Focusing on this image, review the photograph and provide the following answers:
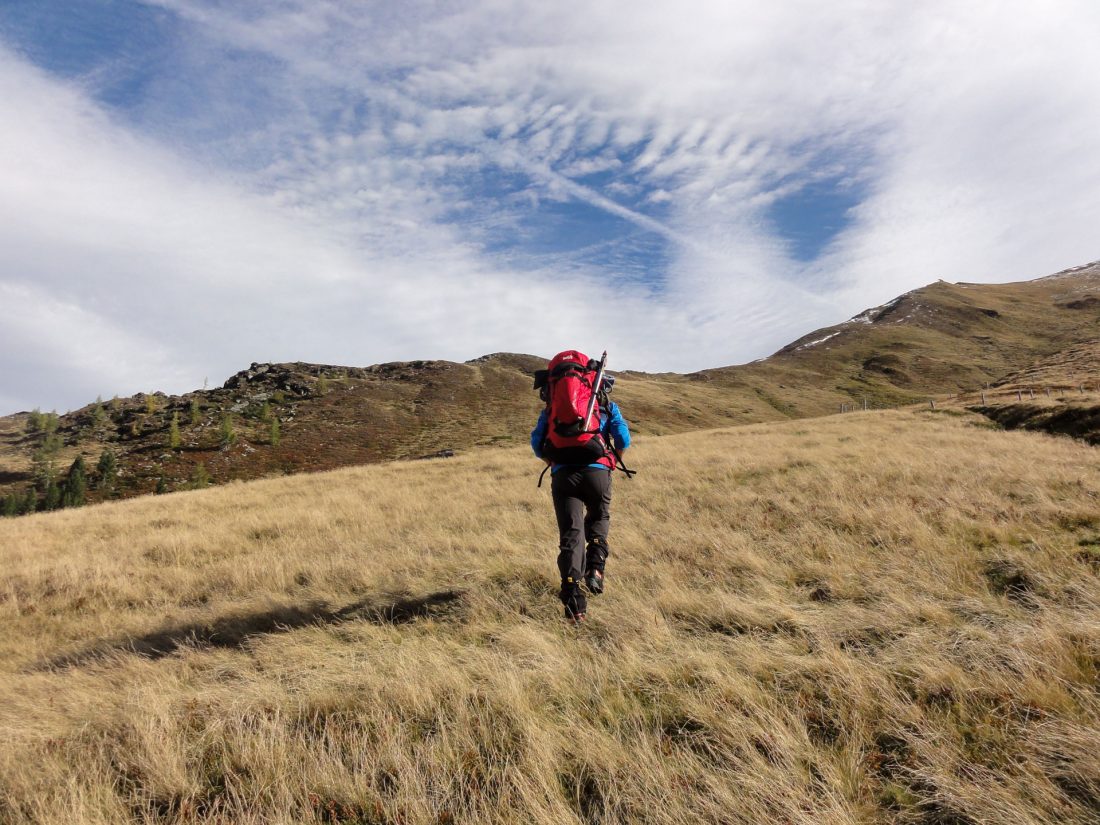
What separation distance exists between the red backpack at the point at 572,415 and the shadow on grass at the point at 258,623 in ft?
7.10

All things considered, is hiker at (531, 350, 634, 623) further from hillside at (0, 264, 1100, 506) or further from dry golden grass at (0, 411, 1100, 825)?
hillside at (0, 264, 1100, 506)

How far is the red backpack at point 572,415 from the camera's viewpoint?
534 cm

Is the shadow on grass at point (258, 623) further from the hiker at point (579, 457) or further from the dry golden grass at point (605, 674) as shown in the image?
the hiker at point (579, 457)

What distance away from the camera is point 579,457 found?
5402 mm

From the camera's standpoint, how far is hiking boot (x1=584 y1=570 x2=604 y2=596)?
16.5 ft

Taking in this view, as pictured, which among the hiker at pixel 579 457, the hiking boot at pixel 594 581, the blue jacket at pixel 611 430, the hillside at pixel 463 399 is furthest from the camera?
the hillside at pixel 463 399

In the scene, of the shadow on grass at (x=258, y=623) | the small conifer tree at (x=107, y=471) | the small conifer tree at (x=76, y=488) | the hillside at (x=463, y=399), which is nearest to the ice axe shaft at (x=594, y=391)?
the shadow on grass at (x=258, y=623)

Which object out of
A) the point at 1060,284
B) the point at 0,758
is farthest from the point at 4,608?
the point at 1060,284

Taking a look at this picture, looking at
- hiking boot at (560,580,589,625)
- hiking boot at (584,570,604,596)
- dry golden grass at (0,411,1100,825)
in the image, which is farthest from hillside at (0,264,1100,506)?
hiking boot at (560,580,589,625)

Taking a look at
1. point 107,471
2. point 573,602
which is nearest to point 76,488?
point 107,471

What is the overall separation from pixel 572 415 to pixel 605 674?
250 centimetres

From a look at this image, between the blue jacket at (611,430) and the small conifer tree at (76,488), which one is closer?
the blue jacket at (611,430)

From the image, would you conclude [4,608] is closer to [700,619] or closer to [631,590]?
[631,590]

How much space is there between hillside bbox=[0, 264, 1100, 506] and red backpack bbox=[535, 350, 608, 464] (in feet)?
155
